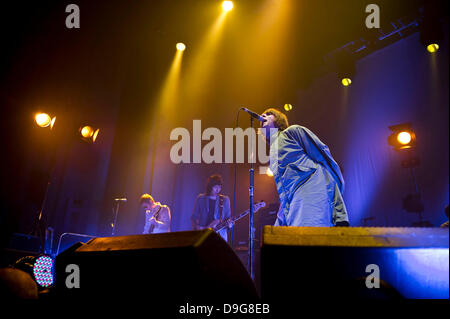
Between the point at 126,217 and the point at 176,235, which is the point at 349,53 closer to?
the point at 126,217

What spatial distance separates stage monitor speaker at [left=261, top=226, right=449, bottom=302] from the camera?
109 cm

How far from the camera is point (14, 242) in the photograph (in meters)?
4.40

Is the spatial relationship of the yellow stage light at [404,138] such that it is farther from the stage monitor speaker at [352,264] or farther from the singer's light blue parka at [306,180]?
→ the stage monitor speaker at [352,264]

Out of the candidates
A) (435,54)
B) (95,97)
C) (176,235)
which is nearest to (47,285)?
(176,235)

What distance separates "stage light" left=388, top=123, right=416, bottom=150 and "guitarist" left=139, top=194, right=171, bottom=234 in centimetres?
510

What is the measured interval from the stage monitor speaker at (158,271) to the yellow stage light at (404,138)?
255 inches

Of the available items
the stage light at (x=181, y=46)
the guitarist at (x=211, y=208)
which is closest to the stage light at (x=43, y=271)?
the guitarist at (x=211, y=208)

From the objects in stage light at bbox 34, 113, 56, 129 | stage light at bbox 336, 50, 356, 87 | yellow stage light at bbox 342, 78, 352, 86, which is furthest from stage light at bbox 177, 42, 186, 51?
yellow stage light at bbox 342, 78, 352, 86

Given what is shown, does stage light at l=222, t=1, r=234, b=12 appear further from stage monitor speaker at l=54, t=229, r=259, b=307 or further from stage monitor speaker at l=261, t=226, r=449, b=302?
stage monitor speaker at l=261, t=226, r=449, b=302

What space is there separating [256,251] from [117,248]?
16.1 ft

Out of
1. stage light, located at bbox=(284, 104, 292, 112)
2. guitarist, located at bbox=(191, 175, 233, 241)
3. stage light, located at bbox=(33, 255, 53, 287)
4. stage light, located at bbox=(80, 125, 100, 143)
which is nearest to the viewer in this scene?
stage light, located at bbox=(33, 255, 53, 287)

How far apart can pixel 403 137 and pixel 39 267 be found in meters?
6.88

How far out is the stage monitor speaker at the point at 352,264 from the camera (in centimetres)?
109

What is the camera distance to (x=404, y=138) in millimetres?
6555
